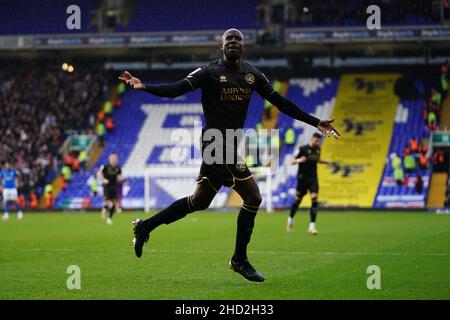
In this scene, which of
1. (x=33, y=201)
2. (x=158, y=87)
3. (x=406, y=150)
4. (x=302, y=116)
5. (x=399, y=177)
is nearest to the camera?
(x=158, y=87)

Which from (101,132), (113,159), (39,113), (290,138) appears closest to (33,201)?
(101,132)

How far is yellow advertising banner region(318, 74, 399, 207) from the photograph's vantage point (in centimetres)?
4156

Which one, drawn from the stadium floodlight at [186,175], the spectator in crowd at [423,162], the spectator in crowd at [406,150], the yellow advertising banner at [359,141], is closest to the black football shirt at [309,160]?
the stadium floodlight at [186,175]

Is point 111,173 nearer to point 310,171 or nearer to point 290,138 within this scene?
point 310,171

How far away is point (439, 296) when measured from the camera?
9969mm

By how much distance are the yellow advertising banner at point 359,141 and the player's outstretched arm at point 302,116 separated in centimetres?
2981

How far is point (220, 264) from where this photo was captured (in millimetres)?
14164

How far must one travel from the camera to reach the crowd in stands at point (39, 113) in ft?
149

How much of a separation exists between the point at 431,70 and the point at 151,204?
51.2ft

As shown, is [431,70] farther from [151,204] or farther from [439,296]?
[439,296]

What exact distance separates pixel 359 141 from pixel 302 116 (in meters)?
32.9

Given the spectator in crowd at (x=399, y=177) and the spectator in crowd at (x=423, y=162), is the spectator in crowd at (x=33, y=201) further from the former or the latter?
the spectator in crowd at (x=423, y=162)

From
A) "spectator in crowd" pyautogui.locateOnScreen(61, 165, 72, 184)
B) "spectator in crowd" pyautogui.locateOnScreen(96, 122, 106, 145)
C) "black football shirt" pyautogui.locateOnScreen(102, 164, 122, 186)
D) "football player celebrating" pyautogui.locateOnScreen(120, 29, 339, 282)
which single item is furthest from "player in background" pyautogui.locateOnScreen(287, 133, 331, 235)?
"spectator in crowd" pyautogui.locateOnScreen(96, 122, 106, 145)
